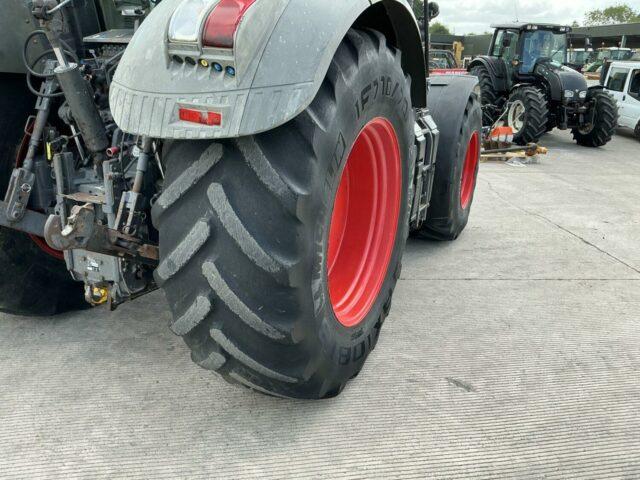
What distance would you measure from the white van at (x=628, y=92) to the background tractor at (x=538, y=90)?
169 centimetres

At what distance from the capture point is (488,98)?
38.7ft

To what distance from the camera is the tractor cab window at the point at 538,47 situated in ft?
36.8

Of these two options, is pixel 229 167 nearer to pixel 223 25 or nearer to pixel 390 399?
pixel 223 25

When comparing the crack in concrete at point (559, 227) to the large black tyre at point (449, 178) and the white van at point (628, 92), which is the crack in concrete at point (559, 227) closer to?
the large black tyre at point (449, 178)

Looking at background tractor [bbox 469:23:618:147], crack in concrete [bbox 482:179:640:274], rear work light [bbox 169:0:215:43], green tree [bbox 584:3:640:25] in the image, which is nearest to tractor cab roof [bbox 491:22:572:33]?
background tractor [bbox 469:23:618:147]

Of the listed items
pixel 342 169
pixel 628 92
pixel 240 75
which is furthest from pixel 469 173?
pixel 628 92

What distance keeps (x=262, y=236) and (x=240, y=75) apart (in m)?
0.44

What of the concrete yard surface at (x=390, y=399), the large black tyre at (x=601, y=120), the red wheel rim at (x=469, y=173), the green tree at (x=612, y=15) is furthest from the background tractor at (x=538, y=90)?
the green tree at (x=612, y=15)

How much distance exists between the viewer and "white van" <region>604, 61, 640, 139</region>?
39.7 ft

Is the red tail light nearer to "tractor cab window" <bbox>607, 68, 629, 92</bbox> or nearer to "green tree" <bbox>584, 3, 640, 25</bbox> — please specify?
"tractor cab window" <bbox>607, 68, 629, 92</bbox>

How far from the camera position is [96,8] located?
2602mm

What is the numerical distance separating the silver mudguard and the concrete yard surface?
3.82 feet

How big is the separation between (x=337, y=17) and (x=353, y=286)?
1.21 meters

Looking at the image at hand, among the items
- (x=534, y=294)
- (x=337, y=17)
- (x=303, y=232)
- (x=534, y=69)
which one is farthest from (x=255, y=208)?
(x=534, y=69)
